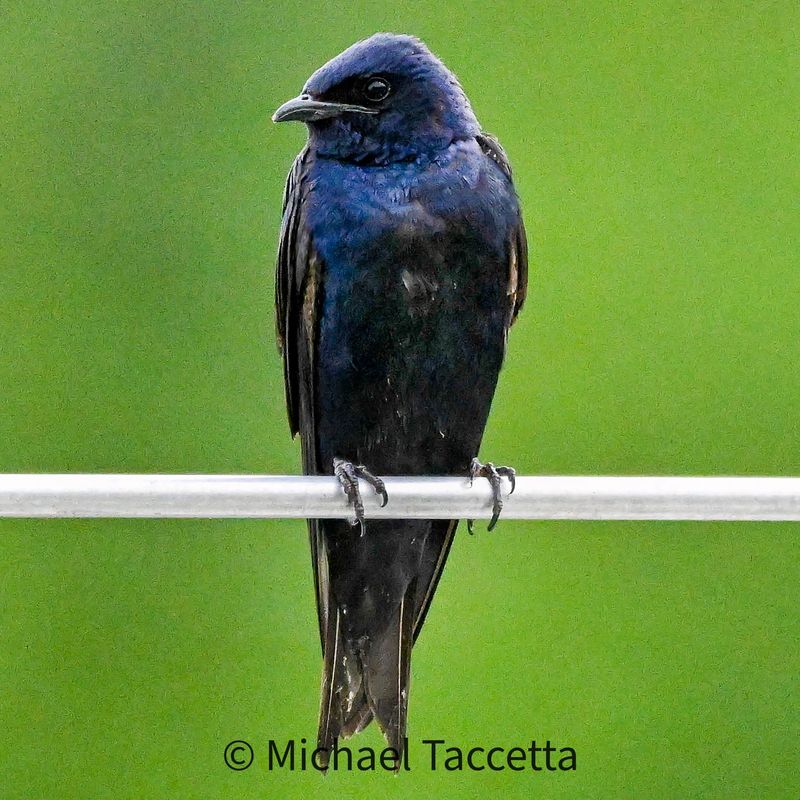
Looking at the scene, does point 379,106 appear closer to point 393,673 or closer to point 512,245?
point 512,245

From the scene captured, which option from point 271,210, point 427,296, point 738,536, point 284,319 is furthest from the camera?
point 271,210

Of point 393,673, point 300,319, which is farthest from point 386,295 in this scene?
point 393,673

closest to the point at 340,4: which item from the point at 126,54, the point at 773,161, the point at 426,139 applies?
the point at 126,54

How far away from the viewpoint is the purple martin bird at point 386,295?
155cm

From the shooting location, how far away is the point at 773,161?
261 centimetres

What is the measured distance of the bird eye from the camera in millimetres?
1602

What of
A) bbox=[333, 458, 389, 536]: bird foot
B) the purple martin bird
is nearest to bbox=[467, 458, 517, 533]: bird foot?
the purple martin bird

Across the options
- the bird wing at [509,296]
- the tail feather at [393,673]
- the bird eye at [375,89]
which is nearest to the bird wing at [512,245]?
the bird wing at [509,296]

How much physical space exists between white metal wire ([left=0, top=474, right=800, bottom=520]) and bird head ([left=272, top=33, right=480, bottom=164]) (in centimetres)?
63

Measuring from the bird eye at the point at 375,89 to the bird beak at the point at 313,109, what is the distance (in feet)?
0.06

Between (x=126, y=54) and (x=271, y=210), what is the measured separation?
16.4 inches

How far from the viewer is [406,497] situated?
1.04m

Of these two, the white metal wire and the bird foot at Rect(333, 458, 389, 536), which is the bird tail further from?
the white metal wire

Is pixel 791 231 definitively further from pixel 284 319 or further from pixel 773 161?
pixel 284 319
